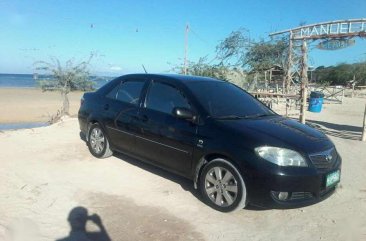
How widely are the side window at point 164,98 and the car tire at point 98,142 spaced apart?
1412mm

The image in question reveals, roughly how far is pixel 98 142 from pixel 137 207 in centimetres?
244

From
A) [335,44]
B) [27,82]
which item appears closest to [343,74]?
Answer: [335,44]

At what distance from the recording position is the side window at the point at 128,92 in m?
6.15

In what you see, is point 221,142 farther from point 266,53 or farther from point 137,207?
point 266,53

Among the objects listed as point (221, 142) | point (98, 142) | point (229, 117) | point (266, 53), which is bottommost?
point (98, 142)

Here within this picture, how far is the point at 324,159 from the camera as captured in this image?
4613 mm

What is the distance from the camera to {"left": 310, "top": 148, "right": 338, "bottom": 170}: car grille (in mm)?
4488

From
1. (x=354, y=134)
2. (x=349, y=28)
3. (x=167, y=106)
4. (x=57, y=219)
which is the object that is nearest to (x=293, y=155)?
(x=167, y=106)

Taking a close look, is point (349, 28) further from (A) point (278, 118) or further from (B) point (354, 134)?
(A) point (278, 118)

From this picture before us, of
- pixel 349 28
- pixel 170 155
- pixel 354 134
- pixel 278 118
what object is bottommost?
pixel 354 134

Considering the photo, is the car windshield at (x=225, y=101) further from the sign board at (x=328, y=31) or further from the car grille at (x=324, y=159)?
the sign board at (x=328, y=31)

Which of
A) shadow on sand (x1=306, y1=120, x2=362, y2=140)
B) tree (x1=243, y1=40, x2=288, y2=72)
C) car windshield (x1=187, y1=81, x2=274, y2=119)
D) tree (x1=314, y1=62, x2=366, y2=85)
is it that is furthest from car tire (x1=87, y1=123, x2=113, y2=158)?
tree (x1=314, y1=62, x2=366, y2=85)

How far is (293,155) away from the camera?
14.5 ft

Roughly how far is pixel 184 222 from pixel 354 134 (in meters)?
8.48
